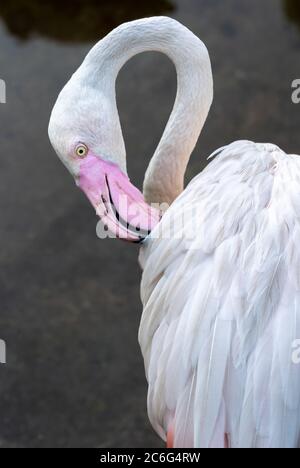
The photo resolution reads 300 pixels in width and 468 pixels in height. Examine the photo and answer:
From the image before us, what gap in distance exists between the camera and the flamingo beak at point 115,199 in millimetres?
2242

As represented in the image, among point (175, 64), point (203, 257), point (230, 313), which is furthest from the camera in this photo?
point (175, 64)

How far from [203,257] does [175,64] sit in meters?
0.66

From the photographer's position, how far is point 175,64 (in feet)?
7.98

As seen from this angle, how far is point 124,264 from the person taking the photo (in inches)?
142

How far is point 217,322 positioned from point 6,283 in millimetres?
1739

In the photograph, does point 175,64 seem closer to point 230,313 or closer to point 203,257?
point 203,257
